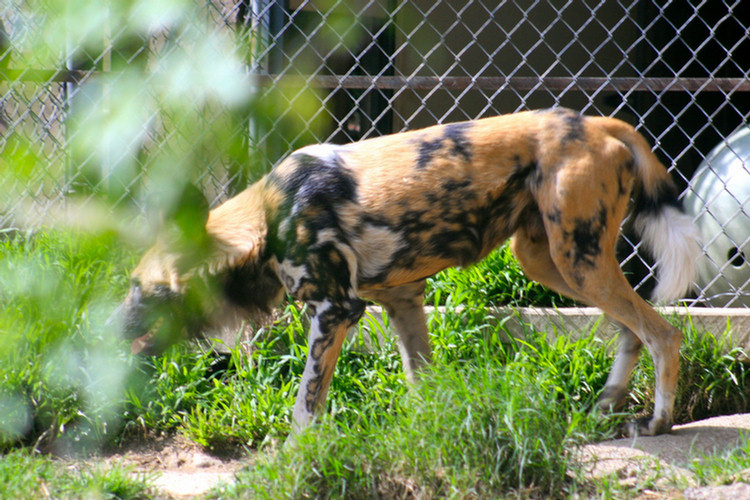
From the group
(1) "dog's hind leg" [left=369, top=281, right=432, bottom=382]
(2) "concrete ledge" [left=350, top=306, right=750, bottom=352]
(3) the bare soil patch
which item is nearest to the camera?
(3) the bare soil patch

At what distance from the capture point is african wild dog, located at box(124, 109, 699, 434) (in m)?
3.12

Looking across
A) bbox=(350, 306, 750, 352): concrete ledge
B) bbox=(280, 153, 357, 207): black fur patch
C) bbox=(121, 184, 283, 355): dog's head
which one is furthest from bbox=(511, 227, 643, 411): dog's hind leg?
bbox=(121, 184, 283, 355): dog's head

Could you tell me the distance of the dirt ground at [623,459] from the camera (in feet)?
8.65

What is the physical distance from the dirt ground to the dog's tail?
1.99ft

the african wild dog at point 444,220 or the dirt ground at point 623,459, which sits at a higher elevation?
the african wild dog at point 444,220

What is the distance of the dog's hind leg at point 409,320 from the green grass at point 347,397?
12 centimetres

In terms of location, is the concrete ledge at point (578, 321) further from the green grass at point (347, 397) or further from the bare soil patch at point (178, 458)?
the bare soil patch at point (178, 458)

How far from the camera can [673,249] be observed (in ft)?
10.6

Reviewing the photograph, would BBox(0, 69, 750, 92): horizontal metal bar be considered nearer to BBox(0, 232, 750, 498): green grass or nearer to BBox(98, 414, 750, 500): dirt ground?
BBox(0, 232, 750, 498): green grass

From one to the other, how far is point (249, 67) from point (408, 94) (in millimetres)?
5102

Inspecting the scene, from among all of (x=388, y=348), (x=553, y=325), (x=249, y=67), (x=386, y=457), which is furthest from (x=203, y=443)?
(x=249, y=67)

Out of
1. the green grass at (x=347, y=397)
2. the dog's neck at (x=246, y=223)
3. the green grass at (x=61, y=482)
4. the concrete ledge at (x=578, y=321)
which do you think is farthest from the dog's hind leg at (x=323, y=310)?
the concrete ledge at (x=578, y=321)

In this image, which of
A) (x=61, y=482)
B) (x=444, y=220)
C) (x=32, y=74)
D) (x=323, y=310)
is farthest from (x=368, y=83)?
(x=32, y=74)

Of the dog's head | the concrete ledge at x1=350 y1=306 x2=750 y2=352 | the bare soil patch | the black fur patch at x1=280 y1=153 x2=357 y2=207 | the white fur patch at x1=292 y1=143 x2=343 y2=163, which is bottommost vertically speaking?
the bare soil patch
